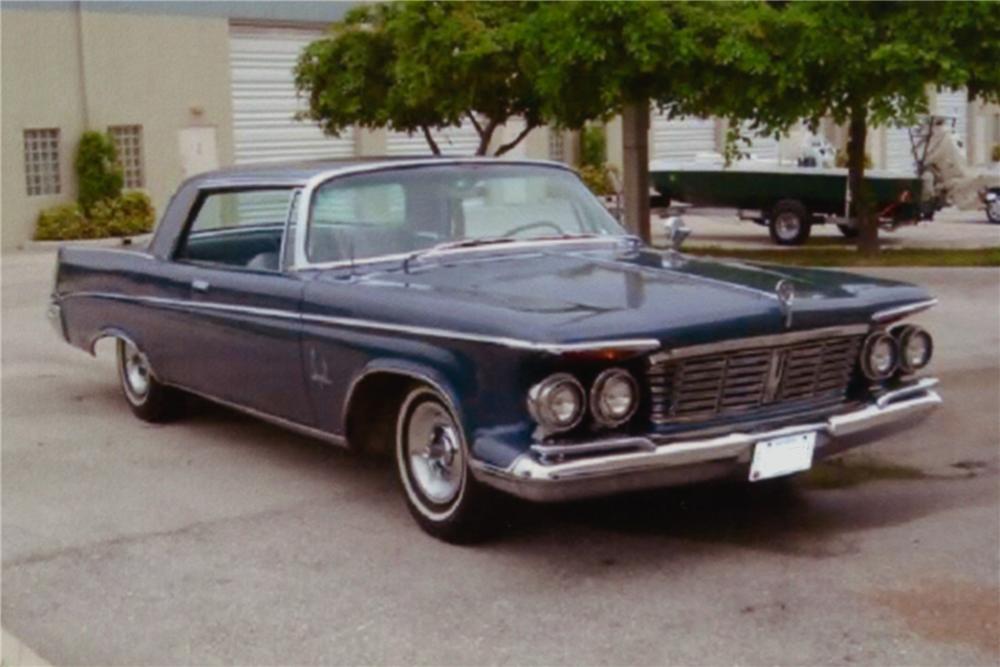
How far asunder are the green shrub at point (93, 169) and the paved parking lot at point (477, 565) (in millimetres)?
15786

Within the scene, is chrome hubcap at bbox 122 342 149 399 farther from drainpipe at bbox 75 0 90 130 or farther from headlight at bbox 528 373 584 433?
drainpipe at bbox 75 0 90 130

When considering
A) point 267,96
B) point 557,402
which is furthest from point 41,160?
point 557,402

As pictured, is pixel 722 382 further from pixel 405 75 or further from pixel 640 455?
pixel 405 75

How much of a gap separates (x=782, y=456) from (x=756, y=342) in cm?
44

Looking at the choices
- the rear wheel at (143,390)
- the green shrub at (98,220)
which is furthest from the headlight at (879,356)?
the green shrub at (98,220)

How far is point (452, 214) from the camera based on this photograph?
6.77 meters

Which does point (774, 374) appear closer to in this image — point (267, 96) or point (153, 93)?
point (153, 93)

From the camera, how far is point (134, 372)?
839 centimetres

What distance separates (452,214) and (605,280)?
3.39ft

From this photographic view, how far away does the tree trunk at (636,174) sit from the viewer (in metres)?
16.2

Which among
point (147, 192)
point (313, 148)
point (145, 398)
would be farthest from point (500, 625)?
point (313, 148)

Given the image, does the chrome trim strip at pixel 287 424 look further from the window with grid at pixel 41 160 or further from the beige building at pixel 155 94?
the window with grid at pixel 41 160

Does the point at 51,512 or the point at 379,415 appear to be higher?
the point at 379,415

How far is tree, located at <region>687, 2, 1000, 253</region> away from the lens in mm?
13461
